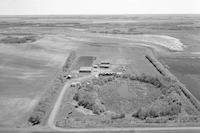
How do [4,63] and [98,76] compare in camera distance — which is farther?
[4,63]

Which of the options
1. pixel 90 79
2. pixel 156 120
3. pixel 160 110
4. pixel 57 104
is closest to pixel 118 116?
pixel 156 120

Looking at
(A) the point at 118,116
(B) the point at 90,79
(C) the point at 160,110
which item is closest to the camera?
(A) the point at 118,116

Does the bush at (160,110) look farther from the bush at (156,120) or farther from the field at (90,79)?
the bush at (156,120)

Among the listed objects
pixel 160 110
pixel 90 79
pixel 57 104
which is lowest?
pixel 57 104

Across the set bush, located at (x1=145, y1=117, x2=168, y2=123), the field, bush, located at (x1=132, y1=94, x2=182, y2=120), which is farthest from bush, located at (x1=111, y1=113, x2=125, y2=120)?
bush, located at (x1=145, y1=117, x2=168, y2=123)

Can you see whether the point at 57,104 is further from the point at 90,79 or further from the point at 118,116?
the point at 90,79

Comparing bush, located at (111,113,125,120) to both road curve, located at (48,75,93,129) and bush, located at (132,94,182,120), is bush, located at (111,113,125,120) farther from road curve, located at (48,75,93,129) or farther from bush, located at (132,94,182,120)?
road curve, located at (48,75,93,129)

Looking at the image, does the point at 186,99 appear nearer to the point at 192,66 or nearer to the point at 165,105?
the point at 165,105

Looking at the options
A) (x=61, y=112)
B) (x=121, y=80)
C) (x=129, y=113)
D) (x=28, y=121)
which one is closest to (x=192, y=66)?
(x=121, y=80)

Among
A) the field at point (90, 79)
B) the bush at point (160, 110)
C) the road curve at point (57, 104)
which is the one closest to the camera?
the road curve at point (57, 104)

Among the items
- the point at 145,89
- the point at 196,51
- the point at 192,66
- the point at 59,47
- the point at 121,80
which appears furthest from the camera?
the point at 59,47

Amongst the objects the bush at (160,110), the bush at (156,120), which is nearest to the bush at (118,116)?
the bush at (160,110)
